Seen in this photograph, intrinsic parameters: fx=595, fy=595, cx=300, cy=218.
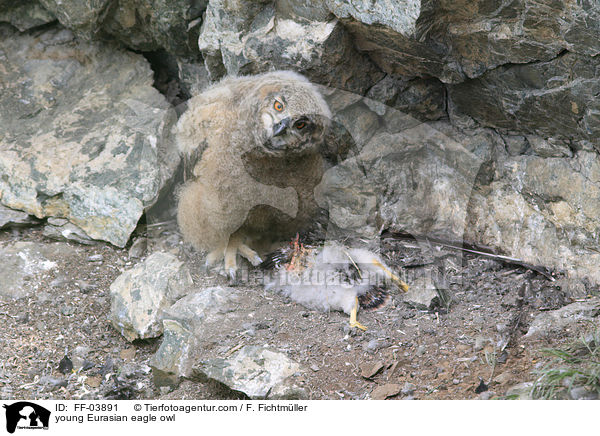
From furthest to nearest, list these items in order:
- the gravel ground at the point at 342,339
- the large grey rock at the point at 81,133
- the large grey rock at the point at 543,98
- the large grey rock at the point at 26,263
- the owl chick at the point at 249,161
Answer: the large grey rock at the point at 81,133, the large grey rock at the point at 26,263, the owl chick at the point at 249,161, the large grey rock at the point at 543,98, the gravel ground at the point at 342,339

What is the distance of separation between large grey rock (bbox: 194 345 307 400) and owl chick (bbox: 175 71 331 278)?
114 centimetres

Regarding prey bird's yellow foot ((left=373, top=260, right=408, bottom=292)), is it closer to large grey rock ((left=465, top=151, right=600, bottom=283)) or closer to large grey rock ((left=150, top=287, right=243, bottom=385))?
large grey rock ((left=465, top=151, right=600, bottom=283))

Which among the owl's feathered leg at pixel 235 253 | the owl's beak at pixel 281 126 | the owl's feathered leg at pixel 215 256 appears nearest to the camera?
the owl's beak at pixel 281 126

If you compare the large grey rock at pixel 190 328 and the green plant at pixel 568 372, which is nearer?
the green plant at pixel 568 372

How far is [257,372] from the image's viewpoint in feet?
10.4

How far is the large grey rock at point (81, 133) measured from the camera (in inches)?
185

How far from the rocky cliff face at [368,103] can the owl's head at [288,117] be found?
406mm

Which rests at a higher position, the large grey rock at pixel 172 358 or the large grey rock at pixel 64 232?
the large grey rock at pixel 172 358

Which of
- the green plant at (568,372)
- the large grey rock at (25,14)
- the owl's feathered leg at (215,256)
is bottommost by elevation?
the owl's feathered leg at (215,256)

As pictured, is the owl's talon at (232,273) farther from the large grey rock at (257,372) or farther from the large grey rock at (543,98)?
the large grey rock at (543,98)

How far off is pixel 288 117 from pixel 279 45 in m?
0.79

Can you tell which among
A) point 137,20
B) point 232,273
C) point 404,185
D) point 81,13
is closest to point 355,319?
point 232,273

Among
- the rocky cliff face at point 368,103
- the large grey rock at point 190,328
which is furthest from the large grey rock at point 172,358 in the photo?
the rocky cliff face at point 368,103
